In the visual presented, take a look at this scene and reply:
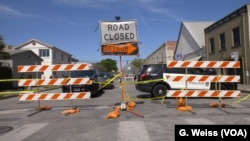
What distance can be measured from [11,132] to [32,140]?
58.0 inches

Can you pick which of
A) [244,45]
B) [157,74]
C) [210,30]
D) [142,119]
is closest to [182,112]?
[142,119]

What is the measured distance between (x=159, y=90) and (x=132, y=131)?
366 inches

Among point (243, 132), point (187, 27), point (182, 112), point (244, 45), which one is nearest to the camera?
point (243, 132)

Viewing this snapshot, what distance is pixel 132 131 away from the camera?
883 centimetres

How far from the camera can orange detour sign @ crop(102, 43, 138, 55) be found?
42.4 ft

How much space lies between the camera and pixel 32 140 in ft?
27.1

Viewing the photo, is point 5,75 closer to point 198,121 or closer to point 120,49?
point 120,49

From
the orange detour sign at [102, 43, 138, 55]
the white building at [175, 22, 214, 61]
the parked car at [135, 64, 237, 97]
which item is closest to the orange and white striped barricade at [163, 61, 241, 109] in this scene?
the orange detour sign at [102, 43, 138, 55]

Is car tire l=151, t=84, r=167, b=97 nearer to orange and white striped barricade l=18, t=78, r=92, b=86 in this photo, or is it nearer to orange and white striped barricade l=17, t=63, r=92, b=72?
orange and white striped barricade l=18, t=78, r=92, b=86

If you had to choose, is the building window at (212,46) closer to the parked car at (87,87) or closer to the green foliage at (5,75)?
the parked car at (87,87)

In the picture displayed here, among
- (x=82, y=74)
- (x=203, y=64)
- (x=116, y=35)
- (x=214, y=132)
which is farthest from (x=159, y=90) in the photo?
(x=214, y=132)

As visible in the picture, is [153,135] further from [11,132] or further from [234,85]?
[234,85]

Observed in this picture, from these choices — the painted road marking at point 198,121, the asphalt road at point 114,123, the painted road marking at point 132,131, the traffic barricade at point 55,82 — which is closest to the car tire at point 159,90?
the asphalt road at point 114,123

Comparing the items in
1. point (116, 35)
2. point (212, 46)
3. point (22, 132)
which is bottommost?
point (22, 132)
